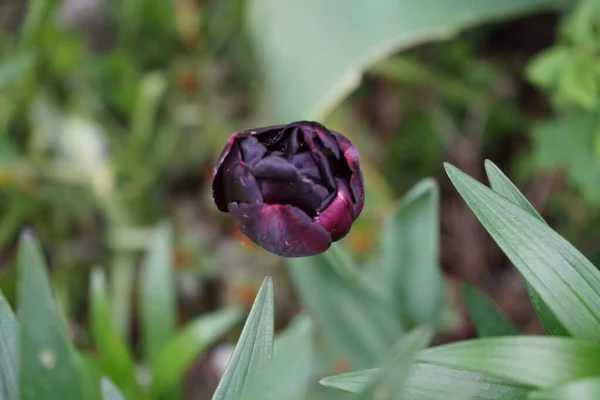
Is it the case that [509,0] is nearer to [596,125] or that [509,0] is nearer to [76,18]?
[596,125]

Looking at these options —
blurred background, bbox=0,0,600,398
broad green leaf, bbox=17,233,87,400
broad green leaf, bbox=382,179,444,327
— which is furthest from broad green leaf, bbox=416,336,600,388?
blurred background, bbox=0,0,600,398

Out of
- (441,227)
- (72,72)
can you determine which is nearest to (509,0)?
(441,227)

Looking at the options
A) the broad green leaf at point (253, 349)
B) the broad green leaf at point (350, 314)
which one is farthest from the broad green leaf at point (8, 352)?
the broad green leaf at point (350, 314)

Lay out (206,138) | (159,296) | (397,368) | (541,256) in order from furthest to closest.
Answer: (206,138) → (159,296) → (541,256) → (397,368)

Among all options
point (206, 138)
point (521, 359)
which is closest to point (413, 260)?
point (521, 359)

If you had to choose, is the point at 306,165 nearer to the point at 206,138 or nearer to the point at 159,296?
the point at 159,296

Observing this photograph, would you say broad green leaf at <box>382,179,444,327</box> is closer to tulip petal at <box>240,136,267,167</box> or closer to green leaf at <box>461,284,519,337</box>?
green leaf at <box>461,284,519,337</box>
